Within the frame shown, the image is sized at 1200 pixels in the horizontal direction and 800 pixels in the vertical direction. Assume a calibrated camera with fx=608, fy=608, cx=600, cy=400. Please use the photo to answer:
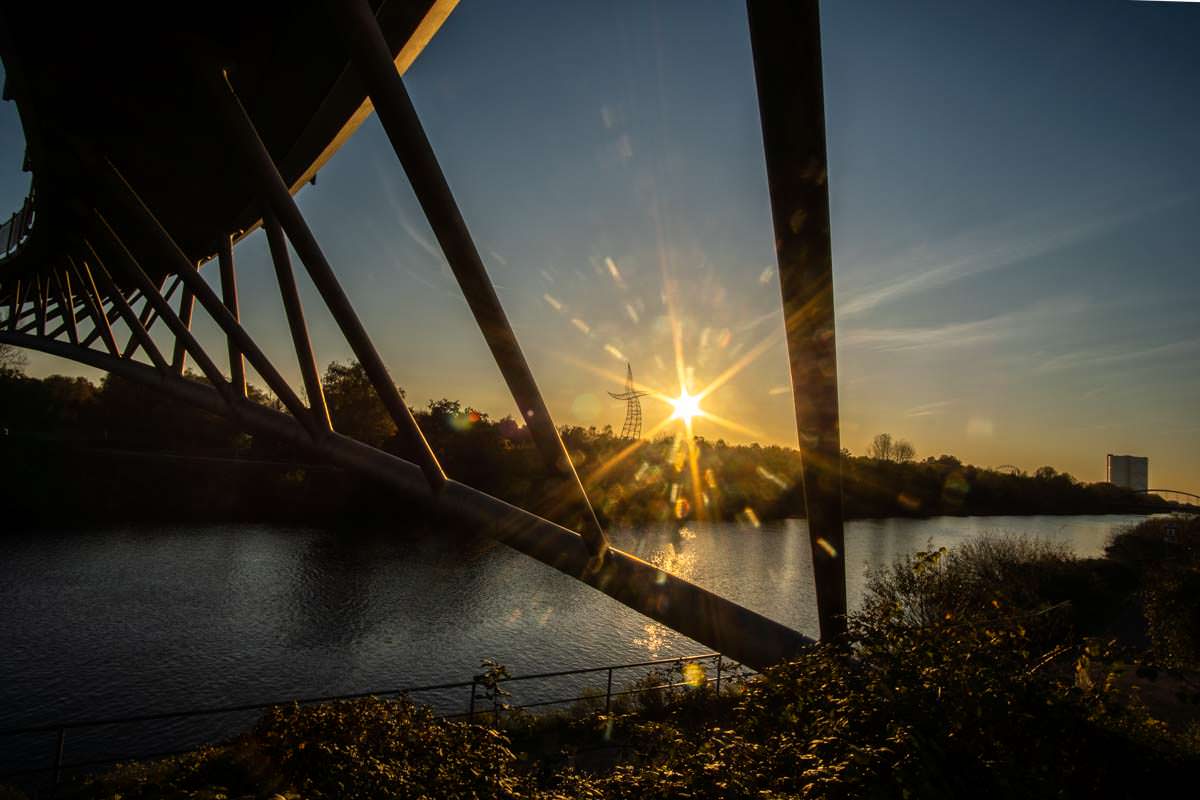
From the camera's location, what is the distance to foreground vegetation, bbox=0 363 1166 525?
4753 cm

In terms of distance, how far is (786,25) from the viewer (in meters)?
2.11

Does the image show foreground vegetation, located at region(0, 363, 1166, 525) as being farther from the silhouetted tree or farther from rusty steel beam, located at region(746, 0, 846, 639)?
A: rusty steel beam, located at region(746, 0, 846, 639)

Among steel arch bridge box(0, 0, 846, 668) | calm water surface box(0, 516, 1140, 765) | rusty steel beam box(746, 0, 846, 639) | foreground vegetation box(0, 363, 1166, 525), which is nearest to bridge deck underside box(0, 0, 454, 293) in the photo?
steel arch bridge box(0, 0, 846, 668)

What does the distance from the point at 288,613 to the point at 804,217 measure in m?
28.6

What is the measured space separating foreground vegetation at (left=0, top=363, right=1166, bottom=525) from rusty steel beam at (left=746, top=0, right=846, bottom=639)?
36.7m

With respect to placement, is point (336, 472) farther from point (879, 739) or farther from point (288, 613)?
point (879, 739)

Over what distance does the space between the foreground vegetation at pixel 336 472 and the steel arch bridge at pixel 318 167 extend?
98.4ft

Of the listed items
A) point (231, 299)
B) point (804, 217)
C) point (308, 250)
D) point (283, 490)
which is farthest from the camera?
point (283, 490)

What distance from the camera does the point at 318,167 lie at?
7.01 m

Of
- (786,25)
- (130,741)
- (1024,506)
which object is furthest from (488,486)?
(1024,506)

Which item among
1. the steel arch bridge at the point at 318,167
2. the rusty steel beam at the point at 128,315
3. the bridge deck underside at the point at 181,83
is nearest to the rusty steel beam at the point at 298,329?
the steel arch bridge at the point at 318,167

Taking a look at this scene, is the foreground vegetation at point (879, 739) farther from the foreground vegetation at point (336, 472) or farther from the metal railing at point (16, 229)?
the foreground vegetation at point (336, 472)

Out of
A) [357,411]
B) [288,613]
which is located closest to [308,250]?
[288,613]

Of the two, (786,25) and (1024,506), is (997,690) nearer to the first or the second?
(786,25)
